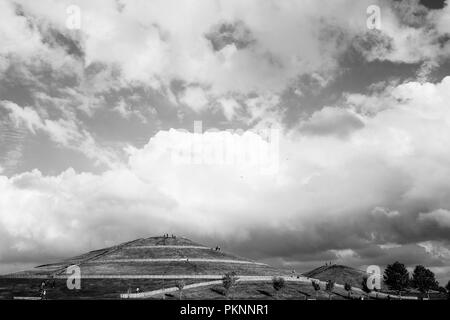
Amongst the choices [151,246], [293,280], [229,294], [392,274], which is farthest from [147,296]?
[392,274]

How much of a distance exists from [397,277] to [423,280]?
13.4m

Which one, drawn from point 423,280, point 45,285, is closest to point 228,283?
point 45,285

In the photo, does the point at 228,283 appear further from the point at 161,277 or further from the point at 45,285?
the point at 45,285

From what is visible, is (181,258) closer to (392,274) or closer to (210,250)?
(210,250)

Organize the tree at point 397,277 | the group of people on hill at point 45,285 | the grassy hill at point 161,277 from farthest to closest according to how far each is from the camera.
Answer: the tree at point 397,277 → the grassy hill at point 161,277 → the group of people on hill at point 45,285

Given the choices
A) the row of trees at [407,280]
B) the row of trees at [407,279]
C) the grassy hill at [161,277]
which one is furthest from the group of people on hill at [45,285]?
the row of trees at [407,279]

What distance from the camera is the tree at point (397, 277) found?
164 m

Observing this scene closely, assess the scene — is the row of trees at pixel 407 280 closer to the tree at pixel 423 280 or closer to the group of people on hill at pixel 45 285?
the tree at pixel 423 280

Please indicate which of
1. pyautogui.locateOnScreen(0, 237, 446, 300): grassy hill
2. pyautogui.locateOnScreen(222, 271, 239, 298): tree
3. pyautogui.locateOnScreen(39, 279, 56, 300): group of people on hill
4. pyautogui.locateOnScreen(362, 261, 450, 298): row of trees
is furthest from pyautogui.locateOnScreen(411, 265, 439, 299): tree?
pyautogui.locateOnScreen(39, 279, 56, 300): group of people on hill

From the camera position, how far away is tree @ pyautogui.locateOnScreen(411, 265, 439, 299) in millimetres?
168250

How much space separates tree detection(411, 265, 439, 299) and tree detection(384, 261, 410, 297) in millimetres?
5197

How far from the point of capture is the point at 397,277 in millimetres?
164500

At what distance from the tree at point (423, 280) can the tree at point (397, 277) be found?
5197 mm

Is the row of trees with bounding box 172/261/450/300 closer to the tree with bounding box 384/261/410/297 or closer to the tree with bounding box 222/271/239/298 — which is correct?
the tree with bounding box 384/261/410/297
